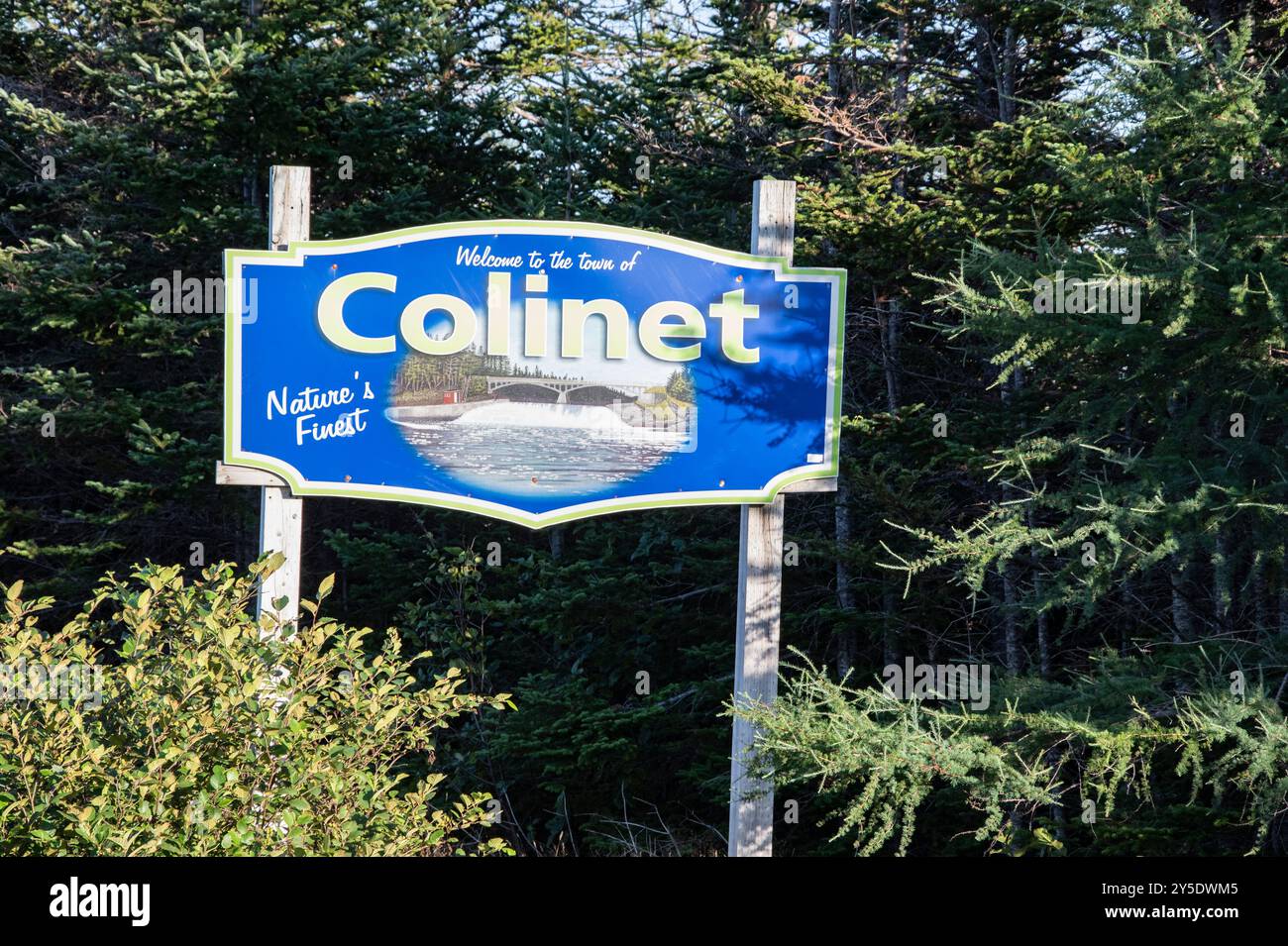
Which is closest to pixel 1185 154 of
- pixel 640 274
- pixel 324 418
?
pixel 640 274

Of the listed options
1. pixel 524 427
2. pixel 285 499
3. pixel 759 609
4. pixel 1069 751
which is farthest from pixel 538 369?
pixel 1069 751

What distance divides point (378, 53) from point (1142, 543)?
8.43 metres

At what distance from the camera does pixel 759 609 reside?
637 cm

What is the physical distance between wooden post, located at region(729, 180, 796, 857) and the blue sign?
0.51ft

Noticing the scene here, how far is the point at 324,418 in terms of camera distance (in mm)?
6152

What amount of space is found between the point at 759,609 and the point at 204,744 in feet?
10.2

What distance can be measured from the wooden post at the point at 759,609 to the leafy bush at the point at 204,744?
68.4 inches

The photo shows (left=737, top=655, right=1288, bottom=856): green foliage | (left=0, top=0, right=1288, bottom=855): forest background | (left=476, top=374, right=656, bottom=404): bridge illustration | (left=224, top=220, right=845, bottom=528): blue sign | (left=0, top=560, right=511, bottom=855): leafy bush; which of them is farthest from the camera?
(left=476, top=374, right=656, bottom=404): bridge illustration

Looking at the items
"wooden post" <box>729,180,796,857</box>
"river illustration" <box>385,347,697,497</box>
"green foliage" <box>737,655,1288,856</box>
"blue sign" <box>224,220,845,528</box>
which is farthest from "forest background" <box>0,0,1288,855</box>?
"river illustration" <box>385,347,697,497</box>

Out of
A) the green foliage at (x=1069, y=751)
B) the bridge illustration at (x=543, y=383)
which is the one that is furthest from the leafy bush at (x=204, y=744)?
the bridge illustration at (x=543, y=383)

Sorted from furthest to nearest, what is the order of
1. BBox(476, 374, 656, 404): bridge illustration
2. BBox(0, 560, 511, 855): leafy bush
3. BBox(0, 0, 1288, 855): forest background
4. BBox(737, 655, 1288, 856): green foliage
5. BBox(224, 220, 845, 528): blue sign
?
BBox(476, 374, 656, 404): bridge illustration
BBox(224, 220, 845, 528): blue sign
BBox(0, 0, 1288, 855): forest background
BBox(737, 655, 1288, 856): green foliage
BBox(0, 560, 511, 855): leafy bush

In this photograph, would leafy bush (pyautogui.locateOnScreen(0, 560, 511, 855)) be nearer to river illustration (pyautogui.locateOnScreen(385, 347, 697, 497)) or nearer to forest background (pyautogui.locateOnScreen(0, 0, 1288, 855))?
forest background (pyautogui.locateOnScreen(0, 0, 1288, 855))

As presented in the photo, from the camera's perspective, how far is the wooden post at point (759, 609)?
6.23 metres

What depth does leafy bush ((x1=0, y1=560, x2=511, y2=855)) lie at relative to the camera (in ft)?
12.9
